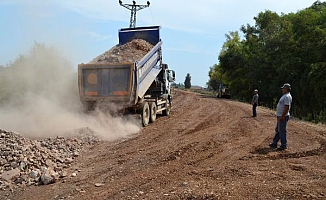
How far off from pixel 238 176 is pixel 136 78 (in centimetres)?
636

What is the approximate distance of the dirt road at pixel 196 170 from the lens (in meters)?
5.00

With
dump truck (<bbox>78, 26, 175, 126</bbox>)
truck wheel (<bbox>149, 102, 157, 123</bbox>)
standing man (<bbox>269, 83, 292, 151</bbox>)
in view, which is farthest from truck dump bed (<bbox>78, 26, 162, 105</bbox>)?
standing man (<bbox>269, 83, 292, 151</bbox>)

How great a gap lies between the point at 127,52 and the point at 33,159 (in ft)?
23.5

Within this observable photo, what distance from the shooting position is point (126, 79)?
11.3 metres

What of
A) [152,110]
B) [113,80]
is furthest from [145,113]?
[113,80]

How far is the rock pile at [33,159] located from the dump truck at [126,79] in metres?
2.97

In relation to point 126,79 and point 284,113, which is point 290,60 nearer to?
point 126,79

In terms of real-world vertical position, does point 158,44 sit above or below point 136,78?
above

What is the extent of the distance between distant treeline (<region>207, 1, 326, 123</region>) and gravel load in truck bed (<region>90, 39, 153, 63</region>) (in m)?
14.8

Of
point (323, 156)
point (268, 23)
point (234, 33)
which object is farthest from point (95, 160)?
point (234, 33)

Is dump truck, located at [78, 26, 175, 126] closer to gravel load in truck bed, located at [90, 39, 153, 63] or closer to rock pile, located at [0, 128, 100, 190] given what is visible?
gravel load in truck bed, located at [90, 39, 153, 63]

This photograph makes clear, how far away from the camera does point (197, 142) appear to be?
8891 millimetres

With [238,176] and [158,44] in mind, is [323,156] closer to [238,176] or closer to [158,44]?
[238,176]

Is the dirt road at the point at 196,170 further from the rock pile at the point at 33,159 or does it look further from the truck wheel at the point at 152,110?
the truck wheel at the point at 152,110
